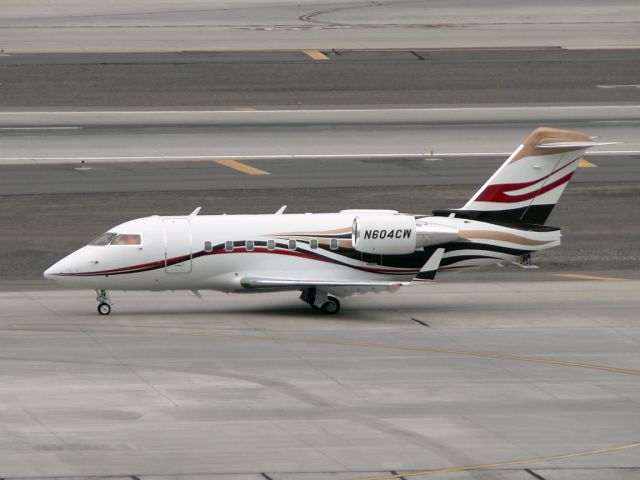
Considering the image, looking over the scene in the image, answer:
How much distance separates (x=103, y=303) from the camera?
4312cm

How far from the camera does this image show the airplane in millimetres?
42438

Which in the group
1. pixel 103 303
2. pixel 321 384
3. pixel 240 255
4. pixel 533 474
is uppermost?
pixel 240 255

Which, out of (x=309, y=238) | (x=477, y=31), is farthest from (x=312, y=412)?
(x=477, y=31)

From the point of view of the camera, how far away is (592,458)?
29.0m

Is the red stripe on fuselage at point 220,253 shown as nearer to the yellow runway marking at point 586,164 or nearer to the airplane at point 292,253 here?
the airplane at point 292,253

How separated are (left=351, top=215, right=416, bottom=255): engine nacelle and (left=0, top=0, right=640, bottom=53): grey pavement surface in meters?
54.2

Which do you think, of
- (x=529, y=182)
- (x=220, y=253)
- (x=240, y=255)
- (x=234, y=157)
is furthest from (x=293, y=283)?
(x=234, y=157)

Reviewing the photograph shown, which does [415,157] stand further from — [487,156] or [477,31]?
[477,31]

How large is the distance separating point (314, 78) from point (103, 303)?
154 feet

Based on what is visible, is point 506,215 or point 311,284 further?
point 506,215

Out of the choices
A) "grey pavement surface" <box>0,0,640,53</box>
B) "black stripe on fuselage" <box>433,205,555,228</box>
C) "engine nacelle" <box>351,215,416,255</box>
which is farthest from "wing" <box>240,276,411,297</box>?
"grey pavement surface" <box>0,0,640,53</box>

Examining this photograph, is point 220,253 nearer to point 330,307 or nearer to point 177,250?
point 177,250

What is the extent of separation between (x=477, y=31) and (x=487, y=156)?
35.9m

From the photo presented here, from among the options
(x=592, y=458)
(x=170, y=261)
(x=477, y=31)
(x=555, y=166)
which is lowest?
(x=592, y=458)
